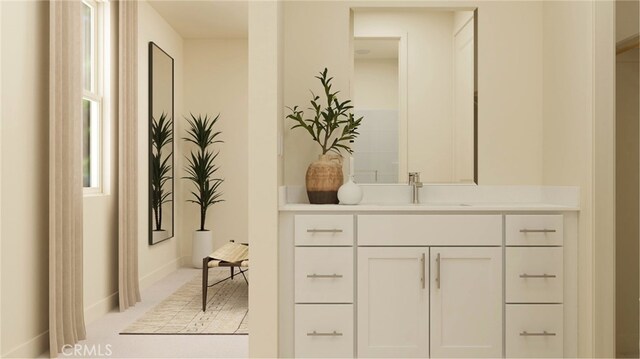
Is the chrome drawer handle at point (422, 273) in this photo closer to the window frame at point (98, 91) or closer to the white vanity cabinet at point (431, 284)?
the white vanity cabinet at point (431, 284)

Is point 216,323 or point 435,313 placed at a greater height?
point 435,313

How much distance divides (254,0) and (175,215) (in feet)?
13.6

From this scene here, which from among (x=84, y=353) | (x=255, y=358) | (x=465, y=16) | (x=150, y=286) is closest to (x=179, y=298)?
(x=150, y=286)

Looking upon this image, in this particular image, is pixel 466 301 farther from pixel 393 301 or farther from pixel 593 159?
pixel 593 159

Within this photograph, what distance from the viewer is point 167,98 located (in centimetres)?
598

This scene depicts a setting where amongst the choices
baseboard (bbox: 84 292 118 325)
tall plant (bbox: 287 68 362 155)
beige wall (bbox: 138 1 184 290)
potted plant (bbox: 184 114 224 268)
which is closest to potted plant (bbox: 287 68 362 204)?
tall plant (bbox: 287 68 362 155)

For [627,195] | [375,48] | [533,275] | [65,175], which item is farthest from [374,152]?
[65,175]

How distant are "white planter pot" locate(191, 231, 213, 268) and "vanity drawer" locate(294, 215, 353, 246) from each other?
3.82 m

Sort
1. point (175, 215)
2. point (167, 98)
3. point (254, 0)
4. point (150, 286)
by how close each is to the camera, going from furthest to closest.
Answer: point (175, 215) < point (167, 98) < point (150, 286) < point (254, 0)

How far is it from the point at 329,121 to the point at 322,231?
0.71 meters

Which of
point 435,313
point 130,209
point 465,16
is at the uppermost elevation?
point 465,16

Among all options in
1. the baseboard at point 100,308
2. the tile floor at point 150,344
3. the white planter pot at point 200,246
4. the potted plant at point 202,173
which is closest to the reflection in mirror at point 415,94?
the tile floor at point 150,344

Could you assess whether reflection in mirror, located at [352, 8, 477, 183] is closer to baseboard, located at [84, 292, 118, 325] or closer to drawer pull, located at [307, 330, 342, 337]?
drawer pull, located at [307, 330, 342, 337]

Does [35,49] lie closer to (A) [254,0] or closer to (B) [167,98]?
(A) [254,0]
